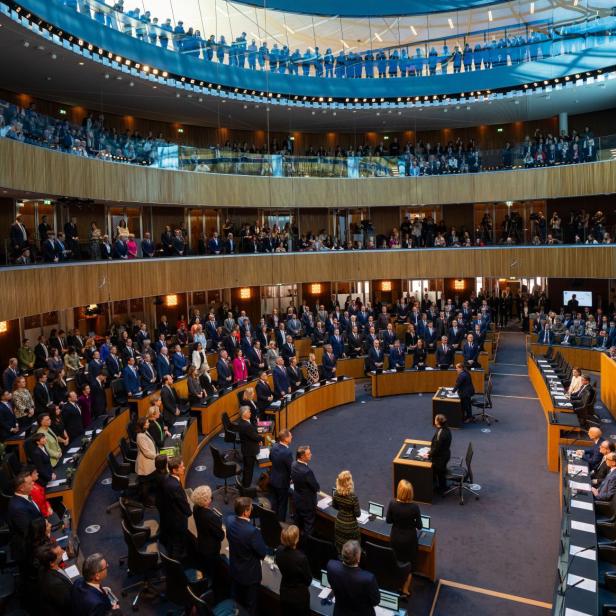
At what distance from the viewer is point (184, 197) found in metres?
22.5

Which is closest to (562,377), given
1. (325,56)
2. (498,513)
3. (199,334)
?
(498,513)

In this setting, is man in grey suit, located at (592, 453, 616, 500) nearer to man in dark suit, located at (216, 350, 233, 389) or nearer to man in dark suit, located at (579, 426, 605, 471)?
man in dark suit, located at (579, 426, 605, 471)

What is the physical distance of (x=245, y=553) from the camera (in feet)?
20.4

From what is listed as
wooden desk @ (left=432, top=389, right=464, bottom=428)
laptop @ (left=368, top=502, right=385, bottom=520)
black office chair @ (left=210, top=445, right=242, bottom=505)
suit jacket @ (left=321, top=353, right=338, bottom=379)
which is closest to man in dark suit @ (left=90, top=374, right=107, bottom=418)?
black office chair @ (left=210, top=445, right=242, bottom=505)

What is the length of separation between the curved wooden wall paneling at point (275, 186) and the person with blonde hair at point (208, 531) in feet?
36.1

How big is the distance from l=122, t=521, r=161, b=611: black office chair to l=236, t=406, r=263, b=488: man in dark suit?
8.99 feet

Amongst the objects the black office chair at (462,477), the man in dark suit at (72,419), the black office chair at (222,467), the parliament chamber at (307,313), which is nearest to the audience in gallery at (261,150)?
the parliament chamber at (307,313)

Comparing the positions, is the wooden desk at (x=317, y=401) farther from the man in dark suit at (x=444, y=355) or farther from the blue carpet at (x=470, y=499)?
the man in dark suit at (x=444, y=355)

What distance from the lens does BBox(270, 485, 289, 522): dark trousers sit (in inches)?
351

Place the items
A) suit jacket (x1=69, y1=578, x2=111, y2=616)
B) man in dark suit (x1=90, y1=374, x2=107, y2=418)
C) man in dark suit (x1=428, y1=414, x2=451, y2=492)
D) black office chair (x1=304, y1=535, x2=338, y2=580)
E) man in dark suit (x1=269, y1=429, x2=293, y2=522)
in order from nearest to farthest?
1. suit jacket (x1=69, y1=578, x2=111, y2=616)
2. black office chair (x1=304, y1=535, x2=338, y2=580)
3. man in dark suit (x1=269, y1=429, x2=293, y2=522)
4. man in dark suit (x1=428, y1=414, x2=451, y2=492)
5. man in dark suit (x1=90, y1=374, x2=107, y2=418)

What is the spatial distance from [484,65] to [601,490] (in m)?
21.3

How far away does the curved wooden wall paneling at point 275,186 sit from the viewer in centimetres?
1638

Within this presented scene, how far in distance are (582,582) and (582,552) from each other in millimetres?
662

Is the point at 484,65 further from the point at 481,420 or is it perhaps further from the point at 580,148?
the point at 481,420
